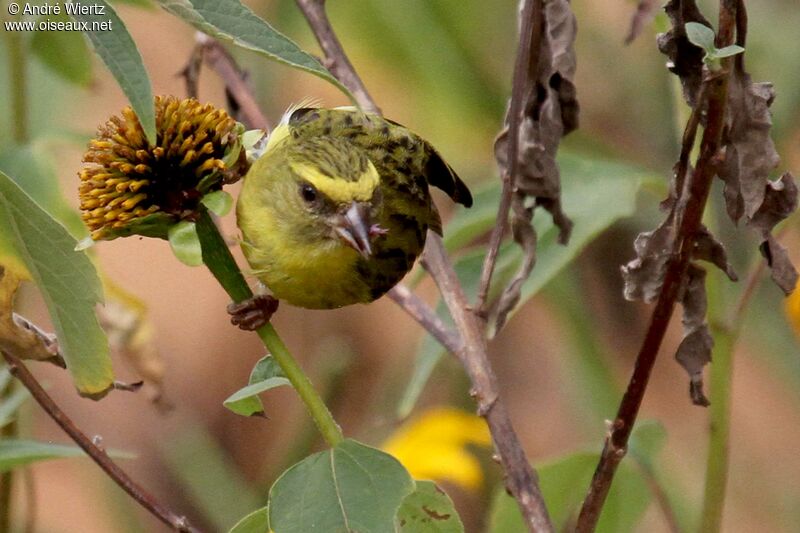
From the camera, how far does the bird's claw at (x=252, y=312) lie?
121 centimetres

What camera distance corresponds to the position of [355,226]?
156 centimetres

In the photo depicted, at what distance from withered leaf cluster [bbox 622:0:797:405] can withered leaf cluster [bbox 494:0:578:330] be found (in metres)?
0.17

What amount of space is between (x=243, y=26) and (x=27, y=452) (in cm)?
67

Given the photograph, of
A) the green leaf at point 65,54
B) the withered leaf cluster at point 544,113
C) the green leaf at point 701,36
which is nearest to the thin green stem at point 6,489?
the green leaf at point 65,54

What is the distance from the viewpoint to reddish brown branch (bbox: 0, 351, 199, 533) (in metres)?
1.21

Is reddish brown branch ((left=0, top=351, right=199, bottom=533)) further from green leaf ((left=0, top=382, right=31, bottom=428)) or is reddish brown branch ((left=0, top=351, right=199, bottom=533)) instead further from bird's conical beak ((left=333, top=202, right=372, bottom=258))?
bird's conical beak ((left=333, top=202, right=372, bottom=258))

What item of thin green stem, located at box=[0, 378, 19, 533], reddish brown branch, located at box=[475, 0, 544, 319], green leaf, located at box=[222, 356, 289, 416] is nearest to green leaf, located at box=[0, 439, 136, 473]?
thin green stem, located at box=[0, 378, 19, 533]

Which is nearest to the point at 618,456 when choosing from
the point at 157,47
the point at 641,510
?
the point at 641,510

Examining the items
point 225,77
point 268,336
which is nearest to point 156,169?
point 268,336

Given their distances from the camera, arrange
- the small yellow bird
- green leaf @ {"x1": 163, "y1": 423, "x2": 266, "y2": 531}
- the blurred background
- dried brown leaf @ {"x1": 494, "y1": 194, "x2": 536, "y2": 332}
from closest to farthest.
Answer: dried brown leaf @ {"x1": 494, "y1": 194, "x2": 536, "y2": 332}
the small yellow bird
green leaf @ {"x1": 163, "y1": 423, "x2": 266, "y2": 531}
the blurred background

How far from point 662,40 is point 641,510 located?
850 millimetres

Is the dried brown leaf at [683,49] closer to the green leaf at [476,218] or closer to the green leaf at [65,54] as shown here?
the green leaf at [476,218]

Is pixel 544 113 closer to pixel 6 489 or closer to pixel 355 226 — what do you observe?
pixel 355 226

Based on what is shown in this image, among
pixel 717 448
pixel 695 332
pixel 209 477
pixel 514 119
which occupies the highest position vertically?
pixel 514 119
